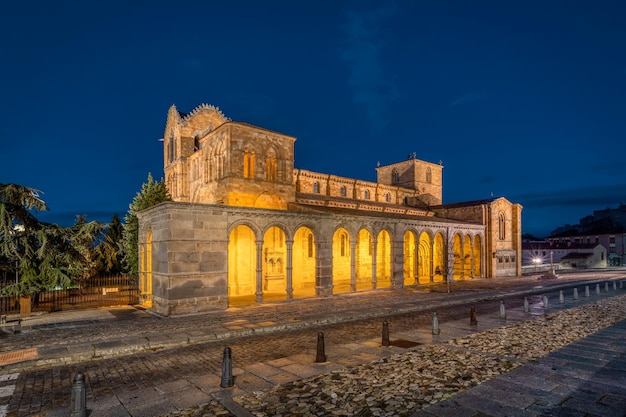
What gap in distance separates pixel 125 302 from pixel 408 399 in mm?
20763

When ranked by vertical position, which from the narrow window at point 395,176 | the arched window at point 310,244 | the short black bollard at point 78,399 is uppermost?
the narrow window at point 395,176

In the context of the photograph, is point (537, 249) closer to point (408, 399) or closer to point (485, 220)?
point (485, 220)

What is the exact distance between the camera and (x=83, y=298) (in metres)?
25.2

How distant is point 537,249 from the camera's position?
75.9 meters

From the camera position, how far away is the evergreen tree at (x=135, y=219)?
3397 cm

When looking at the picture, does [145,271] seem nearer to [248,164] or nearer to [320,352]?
[248,164]

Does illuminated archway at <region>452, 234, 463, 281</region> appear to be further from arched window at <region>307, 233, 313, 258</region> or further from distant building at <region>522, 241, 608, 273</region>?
distant building at <region>522, 241, 608, 273</region>

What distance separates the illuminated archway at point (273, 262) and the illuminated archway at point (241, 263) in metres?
1.22

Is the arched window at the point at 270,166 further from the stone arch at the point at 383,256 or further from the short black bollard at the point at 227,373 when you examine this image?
the short black bollard at the point at 227,373

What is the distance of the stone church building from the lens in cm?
1933

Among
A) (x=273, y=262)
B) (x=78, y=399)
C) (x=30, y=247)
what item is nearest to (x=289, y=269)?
(x=273, y=262)

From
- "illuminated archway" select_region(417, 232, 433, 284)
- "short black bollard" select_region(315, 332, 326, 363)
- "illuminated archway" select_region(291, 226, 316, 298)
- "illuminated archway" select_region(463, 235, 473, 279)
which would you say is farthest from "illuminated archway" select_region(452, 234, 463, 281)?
"short black bollard" select_region(315, 332, 326, 363)

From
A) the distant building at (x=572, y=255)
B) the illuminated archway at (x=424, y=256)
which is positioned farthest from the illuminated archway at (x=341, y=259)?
the distant building at (x=572, y=255)

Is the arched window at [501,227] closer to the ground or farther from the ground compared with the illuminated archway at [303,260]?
farther from the ground
